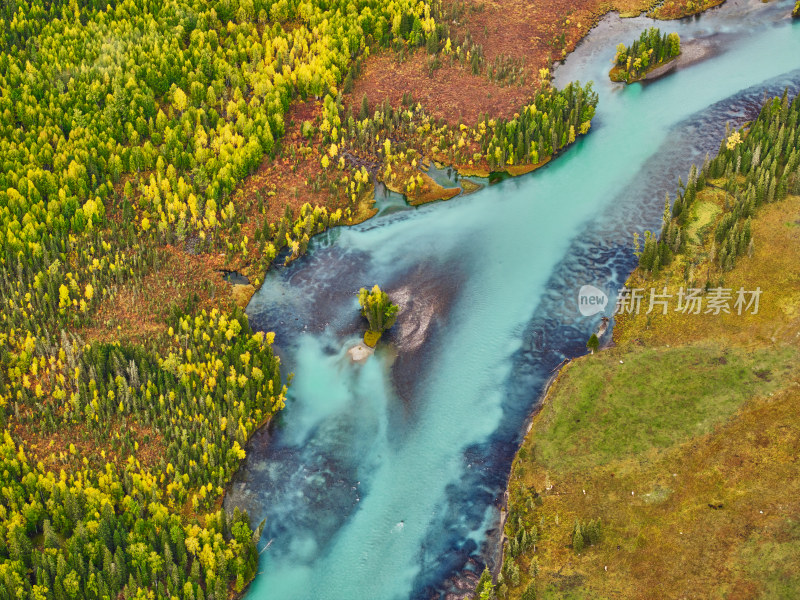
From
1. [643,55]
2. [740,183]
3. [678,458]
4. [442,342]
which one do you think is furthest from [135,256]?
[643,55]

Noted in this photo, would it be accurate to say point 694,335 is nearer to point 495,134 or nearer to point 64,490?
point 495,134

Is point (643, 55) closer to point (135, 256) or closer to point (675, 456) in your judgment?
point (675, 456)

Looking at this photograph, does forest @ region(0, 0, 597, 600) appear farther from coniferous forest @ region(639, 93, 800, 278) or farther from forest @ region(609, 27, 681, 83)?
coniferous forest @ region(639, 93, 800, 278)

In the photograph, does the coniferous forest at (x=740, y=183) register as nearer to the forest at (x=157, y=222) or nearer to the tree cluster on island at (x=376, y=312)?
the forest at (x=157, y=222)

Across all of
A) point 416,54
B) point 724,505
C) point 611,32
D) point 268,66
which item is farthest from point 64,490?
point 611,32

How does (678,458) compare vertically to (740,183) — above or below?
below

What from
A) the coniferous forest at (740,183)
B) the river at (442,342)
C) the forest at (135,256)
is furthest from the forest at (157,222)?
the coniferous forest at (740,183)

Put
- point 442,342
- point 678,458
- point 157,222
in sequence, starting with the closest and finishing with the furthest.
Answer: point 678,458 < point 442,342 < point 157,222
